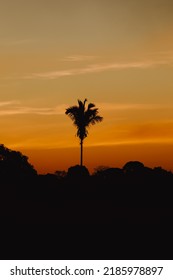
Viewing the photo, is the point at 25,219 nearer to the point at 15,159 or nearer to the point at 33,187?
the point at 33,187

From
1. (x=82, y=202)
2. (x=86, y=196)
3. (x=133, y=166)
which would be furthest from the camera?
(x=133, y=166)

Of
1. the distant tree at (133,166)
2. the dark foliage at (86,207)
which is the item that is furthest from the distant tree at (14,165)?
the distant tree at (133,166)

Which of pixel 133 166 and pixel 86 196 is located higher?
pixel 133 166

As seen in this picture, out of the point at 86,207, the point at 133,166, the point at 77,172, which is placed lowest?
the point at 86,207

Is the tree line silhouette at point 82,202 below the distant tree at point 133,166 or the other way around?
below

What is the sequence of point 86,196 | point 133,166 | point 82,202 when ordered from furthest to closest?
point 133,166
point 86,196
point 82,202

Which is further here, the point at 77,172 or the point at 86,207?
the point at 77,172

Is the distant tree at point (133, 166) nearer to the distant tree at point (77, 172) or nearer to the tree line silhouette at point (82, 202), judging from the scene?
the tree line silhouette at point (82, 202)

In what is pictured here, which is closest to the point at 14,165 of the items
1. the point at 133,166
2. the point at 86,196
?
the point at 133,166

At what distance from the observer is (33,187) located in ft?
147

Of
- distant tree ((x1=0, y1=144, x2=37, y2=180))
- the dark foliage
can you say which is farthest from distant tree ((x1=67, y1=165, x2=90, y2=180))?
distant tree ((x1=0, y1=144, x2=37, y2=180))

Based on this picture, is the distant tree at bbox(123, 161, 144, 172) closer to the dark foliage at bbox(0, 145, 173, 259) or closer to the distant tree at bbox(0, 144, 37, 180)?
the dark foliage at bbox(0, 145, 173, 259)

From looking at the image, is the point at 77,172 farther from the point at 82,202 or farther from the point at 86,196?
the point at 82,202
